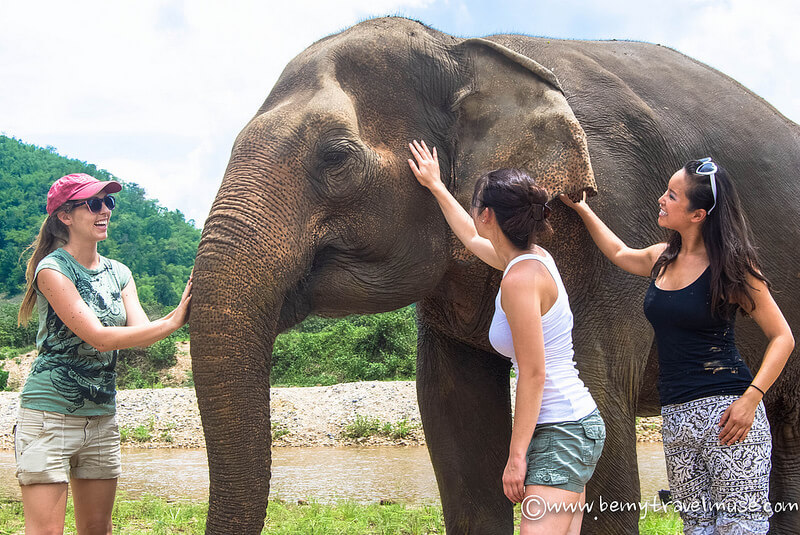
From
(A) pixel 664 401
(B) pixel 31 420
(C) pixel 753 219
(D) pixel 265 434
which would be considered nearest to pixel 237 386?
(D) pixel 265 434

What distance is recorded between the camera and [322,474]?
1062cm

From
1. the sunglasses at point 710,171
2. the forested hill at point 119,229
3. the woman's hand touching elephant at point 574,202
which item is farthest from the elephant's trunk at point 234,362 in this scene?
the forested hill at point 119,229

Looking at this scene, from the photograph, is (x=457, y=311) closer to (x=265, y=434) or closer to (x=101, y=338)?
(x=265, y=434)

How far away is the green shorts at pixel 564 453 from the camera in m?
2.49

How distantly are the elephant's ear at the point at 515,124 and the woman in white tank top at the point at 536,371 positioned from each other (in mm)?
642

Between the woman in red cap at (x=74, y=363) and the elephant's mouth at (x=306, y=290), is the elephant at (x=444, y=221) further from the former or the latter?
the woman in red cap at (x=74, y=363)

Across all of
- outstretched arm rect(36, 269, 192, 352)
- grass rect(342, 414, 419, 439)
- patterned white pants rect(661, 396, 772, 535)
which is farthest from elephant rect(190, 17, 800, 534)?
grass rect(342, 414, 419, 439)

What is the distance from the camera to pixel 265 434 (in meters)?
2.87

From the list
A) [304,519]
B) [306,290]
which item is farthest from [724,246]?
[304,519]

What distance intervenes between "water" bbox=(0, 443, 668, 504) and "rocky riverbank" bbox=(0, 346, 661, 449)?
1.41ft

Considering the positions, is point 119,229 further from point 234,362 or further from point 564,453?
point 564,453

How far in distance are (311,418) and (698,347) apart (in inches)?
500

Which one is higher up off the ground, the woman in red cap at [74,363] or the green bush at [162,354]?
the green bush at [162,354]

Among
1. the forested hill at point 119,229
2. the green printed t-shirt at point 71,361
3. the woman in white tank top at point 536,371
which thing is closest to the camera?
the woman in white tank top at point 536,371
